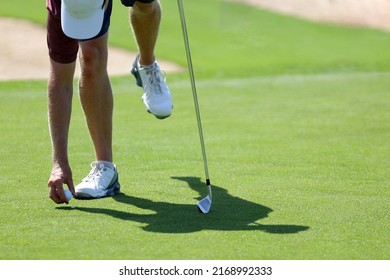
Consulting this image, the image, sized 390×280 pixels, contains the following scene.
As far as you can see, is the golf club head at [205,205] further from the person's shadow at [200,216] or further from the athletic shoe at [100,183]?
the athletic shoe at [100,183]

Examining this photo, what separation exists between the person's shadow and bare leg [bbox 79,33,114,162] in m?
0.36

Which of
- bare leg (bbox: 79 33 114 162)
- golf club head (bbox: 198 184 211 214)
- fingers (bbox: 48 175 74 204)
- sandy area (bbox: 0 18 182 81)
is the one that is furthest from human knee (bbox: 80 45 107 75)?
sandy area (bbox: 0 18 182 81)

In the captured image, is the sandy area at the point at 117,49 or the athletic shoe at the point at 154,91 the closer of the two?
the athletic shoe at the point at 154,91

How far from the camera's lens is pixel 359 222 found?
502 cm

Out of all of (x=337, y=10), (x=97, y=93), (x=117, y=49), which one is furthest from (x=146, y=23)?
(x=337, y=10)

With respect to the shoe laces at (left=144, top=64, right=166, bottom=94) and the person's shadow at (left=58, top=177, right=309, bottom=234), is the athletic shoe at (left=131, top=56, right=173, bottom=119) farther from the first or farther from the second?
the person's shadow at (left=58, top=177, right=309, bottom=234)

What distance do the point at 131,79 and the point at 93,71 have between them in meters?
6.97

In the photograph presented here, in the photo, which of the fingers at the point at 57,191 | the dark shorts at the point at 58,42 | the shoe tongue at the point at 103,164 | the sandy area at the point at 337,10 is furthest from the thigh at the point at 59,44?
the sandy area at the point at 337,10

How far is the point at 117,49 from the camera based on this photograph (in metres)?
15.6

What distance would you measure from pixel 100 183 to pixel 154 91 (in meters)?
0.86

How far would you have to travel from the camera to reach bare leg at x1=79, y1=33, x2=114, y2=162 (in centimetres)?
565

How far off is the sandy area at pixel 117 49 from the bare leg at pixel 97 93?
7.99 meters

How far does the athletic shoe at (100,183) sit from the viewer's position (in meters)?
5.62

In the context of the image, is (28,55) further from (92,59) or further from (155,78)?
(92,59)
